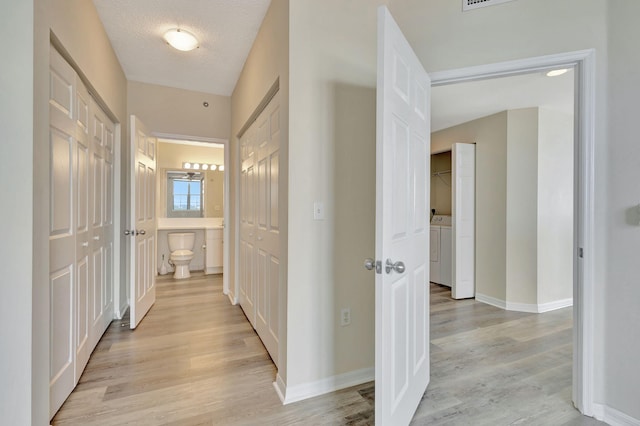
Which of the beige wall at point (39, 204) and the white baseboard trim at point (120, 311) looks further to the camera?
the white baseboard trim at point (120, 311)

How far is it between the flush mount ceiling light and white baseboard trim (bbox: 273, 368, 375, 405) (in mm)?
2883

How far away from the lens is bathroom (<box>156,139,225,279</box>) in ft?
17.4

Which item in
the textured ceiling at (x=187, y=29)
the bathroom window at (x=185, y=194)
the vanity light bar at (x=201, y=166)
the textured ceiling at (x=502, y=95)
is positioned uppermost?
the textured ceiling at (x=187, y=29)

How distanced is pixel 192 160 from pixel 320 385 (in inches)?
198

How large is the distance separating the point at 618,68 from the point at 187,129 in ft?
13.2

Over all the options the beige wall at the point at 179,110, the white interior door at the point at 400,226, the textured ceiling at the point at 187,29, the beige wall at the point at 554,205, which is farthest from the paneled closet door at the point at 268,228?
the beige wall at the point at 554,205

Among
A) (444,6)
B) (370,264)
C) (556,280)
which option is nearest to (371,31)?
(444,6)

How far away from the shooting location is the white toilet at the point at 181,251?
4824mm

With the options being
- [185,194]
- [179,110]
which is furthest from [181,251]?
[179,110]

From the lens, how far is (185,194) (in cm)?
566

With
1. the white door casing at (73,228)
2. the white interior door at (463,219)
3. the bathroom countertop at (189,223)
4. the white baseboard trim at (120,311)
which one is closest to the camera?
the white door casing at (73,228)

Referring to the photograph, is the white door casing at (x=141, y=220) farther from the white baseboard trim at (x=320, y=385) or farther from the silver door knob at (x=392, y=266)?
the silver door knob at (x=392, y=266)

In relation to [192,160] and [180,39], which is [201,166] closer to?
[192,160]

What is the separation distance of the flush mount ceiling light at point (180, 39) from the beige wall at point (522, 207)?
365 centimetres
